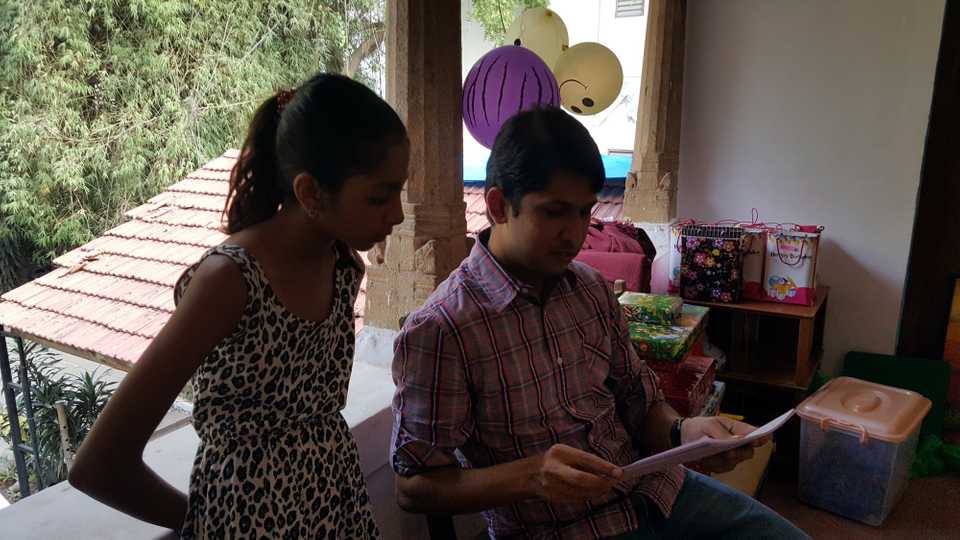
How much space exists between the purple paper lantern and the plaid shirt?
1.04m

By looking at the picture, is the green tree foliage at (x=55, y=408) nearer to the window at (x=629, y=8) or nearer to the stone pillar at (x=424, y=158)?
the stone pillar at (x=424, y=158)

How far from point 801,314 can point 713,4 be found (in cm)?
178

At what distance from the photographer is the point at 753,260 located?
2.88 metres

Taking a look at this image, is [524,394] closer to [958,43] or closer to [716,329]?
[716,329]

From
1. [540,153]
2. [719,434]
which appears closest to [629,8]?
[540,153]

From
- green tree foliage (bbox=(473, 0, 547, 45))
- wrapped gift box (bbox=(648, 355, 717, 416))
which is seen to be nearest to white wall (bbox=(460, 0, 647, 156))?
green tree foliage (bbox=(473, 0, 547, 45))

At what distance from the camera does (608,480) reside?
37.3 inches

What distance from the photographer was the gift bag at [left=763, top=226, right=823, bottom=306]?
9.09 ft

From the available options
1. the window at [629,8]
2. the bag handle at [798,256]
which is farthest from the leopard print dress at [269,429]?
the window at [629,8]

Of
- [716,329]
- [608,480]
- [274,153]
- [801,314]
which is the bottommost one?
[716,329]

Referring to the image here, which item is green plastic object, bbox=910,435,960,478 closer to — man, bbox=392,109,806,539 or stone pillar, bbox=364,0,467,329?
man, bbox=392,109,806,539

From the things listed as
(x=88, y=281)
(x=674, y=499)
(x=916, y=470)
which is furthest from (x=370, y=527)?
(x=88, y=281)

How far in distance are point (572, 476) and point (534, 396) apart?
0.23 m

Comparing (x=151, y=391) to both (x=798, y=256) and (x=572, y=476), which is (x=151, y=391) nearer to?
(x=572, y=476)
